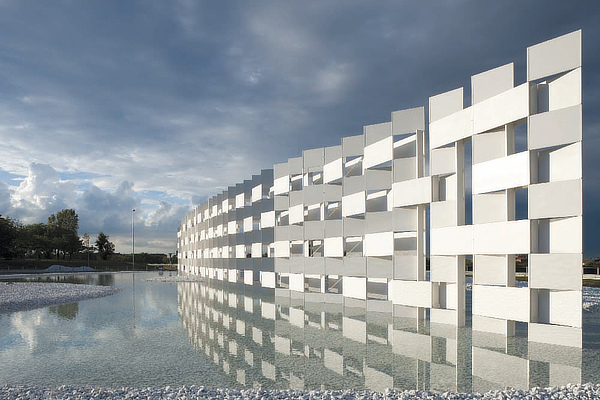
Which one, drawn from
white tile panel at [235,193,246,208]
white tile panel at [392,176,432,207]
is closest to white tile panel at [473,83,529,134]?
white tile panel at [392,176,432,207]

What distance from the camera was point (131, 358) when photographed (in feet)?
37.1

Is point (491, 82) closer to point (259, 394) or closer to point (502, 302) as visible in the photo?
point (502, 302)

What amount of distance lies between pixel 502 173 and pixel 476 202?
4.78 ft

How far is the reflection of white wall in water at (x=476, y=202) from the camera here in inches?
510

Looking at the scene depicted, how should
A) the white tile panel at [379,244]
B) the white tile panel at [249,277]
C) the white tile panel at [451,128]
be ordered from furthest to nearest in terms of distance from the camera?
the white tile panel at [249,277], the white tile panel at [379,244], the white tile panel at [451,128]

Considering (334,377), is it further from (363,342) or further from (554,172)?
(554,172)

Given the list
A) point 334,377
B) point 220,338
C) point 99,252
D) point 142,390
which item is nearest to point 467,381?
point 334,377

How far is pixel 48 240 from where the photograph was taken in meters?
96.9

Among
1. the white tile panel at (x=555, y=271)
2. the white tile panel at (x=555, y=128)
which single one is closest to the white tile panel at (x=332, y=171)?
the white tile panel at (x=555, y=128)

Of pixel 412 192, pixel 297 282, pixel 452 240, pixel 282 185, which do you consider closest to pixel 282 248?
pixel 297 282

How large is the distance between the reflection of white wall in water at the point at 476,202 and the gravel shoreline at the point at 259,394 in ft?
18.4

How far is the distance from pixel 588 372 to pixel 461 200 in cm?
740

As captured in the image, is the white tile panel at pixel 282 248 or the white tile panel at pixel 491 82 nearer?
the white tile panel at pixel 491 82

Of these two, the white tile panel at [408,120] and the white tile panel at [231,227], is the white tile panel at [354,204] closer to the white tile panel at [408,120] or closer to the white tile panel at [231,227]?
the white tile panel at [408,120]
